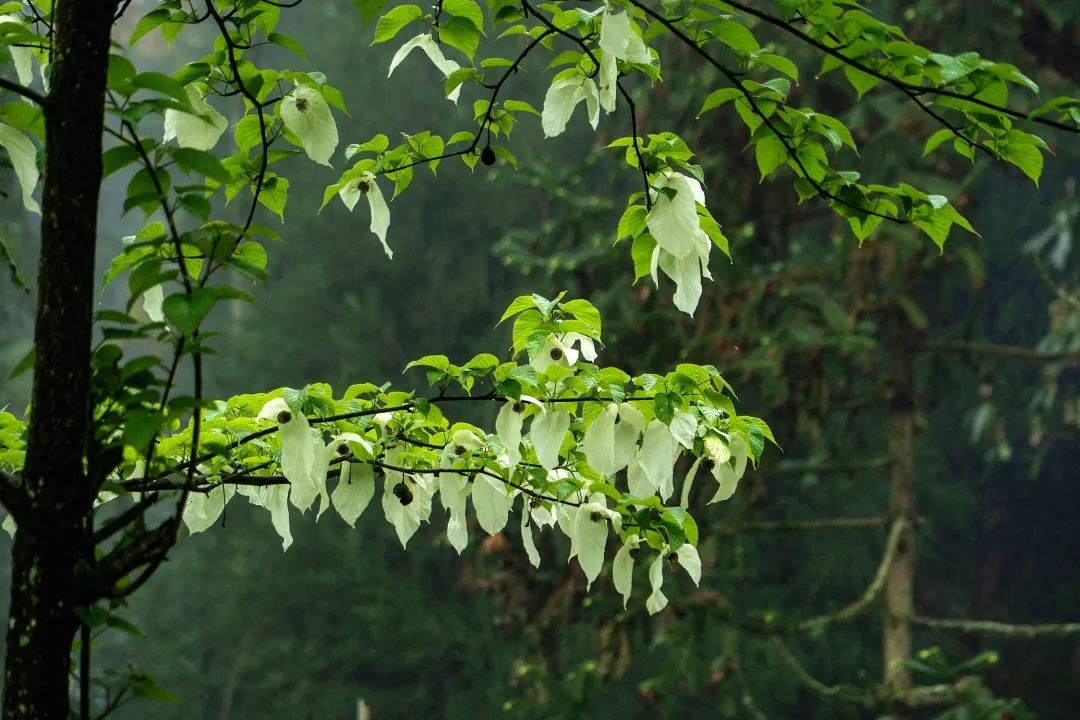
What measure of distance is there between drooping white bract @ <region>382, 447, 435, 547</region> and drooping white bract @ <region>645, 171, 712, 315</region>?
1.50ft

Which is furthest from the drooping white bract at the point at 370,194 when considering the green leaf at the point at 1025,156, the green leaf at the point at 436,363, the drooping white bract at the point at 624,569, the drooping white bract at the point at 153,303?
the green leaf at the point at 1025,156

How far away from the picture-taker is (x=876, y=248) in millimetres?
5734

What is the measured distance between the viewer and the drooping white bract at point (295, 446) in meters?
1.39

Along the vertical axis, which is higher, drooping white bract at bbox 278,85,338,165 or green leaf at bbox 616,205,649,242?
drooping white bract at bbox 278,85,338,165

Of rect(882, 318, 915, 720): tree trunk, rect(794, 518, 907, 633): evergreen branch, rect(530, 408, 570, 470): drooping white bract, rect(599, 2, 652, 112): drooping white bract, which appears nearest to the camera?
rect(599, 2, 652, 112): drooping white bract

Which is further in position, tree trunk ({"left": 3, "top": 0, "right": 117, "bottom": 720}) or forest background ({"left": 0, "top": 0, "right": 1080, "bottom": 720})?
forest background ({"left": 0, "top": 0, "right": 1080, "bottom": 720})

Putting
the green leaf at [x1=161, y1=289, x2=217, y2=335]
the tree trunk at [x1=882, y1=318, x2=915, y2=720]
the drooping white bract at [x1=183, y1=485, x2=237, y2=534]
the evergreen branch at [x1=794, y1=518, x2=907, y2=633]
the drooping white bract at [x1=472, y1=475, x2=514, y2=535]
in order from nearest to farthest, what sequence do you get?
the green leaf at [x1=161, y1=289, x2=217, y2=335] < the drooping white bract at [x1=472, y1=475, x2=514, y2=535] < the drooping white bract at [x1=183, y1=485, x2=237, y2=534] < the evergreen branch at [x1=794, y1=518, x2=907, y2=633] < the tree trunk at [x1=882, y1=318, x2=915, y2=720]

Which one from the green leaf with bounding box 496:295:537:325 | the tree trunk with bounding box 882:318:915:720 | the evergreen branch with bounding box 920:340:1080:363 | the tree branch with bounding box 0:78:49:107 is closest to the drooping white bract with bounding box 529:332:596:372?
the green leaf with bounding box 496:295:537:325

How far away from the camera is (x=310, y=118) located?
1431mm

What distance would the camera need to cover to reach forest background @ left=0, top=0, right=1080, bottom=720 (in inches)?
229

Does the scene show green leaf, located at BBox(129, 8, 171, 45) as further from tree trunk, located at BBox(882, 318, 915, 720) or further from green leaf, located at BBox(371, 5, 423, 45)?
→ tree trunk, located at BBox(882, 318, 915, 720)

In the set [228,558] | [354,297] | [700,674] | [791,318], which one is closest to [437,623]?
[228,558]

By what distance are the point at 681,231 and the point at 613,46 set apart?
0.22 meters

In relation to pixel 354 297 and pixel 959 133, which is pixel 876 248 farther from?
pixel 354 297
